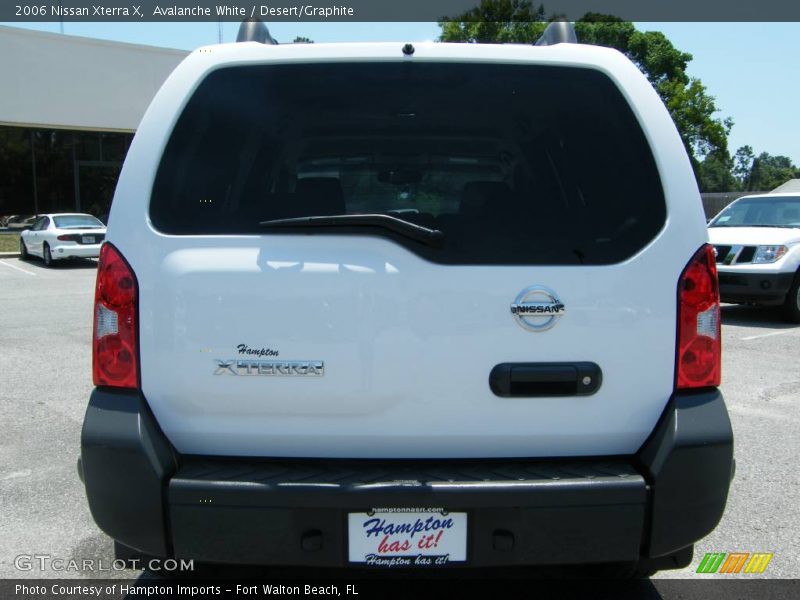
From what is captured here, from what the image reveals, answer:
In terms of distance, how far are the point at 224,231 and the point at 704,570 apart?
2506mm

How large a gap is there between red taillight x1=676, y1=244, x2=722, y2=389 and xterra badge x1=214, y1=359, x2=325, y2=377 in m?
1.12

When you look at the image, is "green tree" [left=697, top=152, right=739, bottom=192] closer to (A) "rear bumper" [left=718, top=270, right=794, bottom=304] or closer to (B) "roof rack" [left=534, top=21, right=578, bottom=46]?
(A) "rear bumper" [left=718, top=270, right=794, bottom=304]

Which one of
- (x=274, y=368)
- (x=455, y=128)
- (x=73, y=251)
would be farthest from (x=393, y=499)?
(x=73, y=251)

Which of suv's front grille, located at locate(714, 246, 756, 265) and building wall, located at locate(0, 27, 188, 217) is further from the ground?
building wall, located at locate(0, 27, 188, 217)

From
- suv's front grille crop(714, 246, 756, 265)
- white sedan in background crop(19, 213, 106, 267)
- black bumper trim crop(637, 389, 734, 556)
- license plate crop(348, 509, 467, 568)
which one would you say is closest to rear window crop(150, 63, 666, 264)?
black bumper trim crop(637, 389, 734, 556)

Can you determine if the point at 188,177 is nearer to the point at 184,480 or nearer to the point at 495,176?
the point at 184,480

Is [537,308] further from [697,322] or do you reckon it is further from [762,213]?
[762,213]

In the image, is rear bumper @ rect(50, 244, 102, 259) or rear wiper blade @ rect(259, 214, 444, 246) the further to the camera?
rear bumper @ rect(50, 244, 102, 259)

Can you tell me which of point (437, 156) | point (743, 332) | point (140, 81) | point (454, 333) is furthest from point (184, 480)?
point (140, 81)

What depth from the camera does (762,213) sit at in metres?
10.5

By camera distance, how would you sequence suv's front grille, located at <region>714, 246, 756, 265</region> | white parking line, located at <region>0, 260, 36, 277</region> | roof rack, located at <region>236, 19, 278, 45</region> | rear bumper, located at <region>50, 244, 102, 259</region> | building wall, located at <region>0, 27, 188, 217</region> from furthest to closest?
1. building wall, located at <region>0, 27, 188, 217</region>
2. rear bumper, located at <region>50, 244, 102, 259</region>
3. white parking line, located at <region>0, 260, 36, 277</region>
4. suv's front grille, located at <region>714, 246, 756, 265</region>
5. roof rack, located at <region>236, 19, 278, 45</region>

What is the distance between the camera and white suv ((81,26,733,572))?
2.08 m

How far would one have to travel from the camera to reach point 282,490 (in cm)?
206

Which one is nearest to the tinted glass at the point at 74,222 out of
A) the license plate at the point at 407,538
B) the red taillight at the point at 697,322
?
the license plate at the point at 407,538
